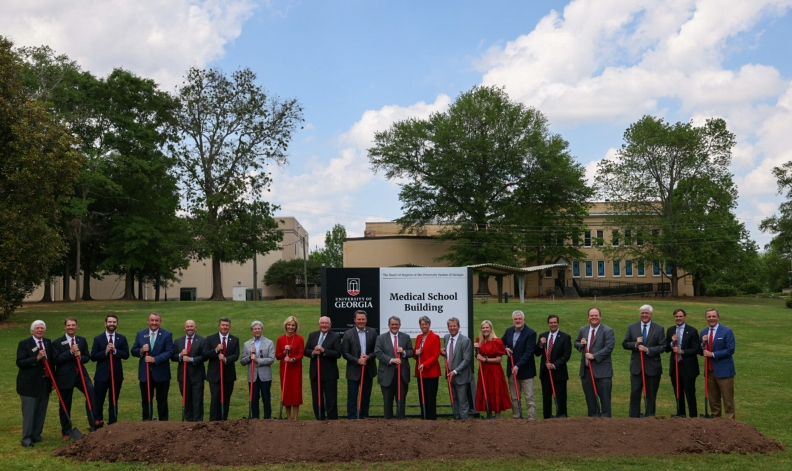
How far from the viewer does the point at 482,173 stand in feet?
202

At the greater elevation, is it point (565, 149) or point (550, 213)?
point (565, 149)

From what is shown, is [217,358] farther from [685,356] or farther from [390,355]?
[685,356]

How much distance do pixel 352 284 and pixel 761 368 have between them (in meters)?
12.7

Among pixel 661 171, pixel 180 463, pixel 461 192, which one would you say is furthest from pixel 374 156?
pixel 180 463

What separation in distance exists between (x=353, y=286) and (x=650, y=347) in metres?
5.09

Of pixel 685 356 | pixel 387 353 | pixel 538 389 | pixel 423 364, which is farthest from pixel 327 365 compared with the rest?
pixel 538 389

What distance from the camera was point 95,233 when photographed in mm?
46781

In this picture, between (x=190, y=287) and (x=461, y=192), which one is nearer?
(x=461, y=192)

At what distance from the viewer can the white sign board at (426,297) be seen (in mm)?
12750

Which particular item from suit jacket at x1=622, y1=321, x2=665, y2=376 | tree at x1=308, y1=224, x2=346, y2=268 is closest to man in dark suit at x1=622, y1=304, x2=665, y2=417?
suit jacket at x1=622, y1=321, x2=665, y2=376

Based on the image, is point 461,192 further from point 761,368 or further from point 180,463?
point 180,463

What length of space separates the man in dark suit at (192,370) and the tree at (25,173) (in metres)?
17.3

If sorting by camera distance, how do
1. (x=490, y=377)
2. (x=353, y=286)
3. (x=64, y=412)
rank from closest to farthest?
(x=64, y=412)
(x=490, y=377)
(x=353, y=286)

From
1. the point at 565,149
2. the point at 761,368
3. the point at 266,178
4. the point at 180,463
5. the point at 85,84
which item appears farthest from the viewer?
the point at 565,149
